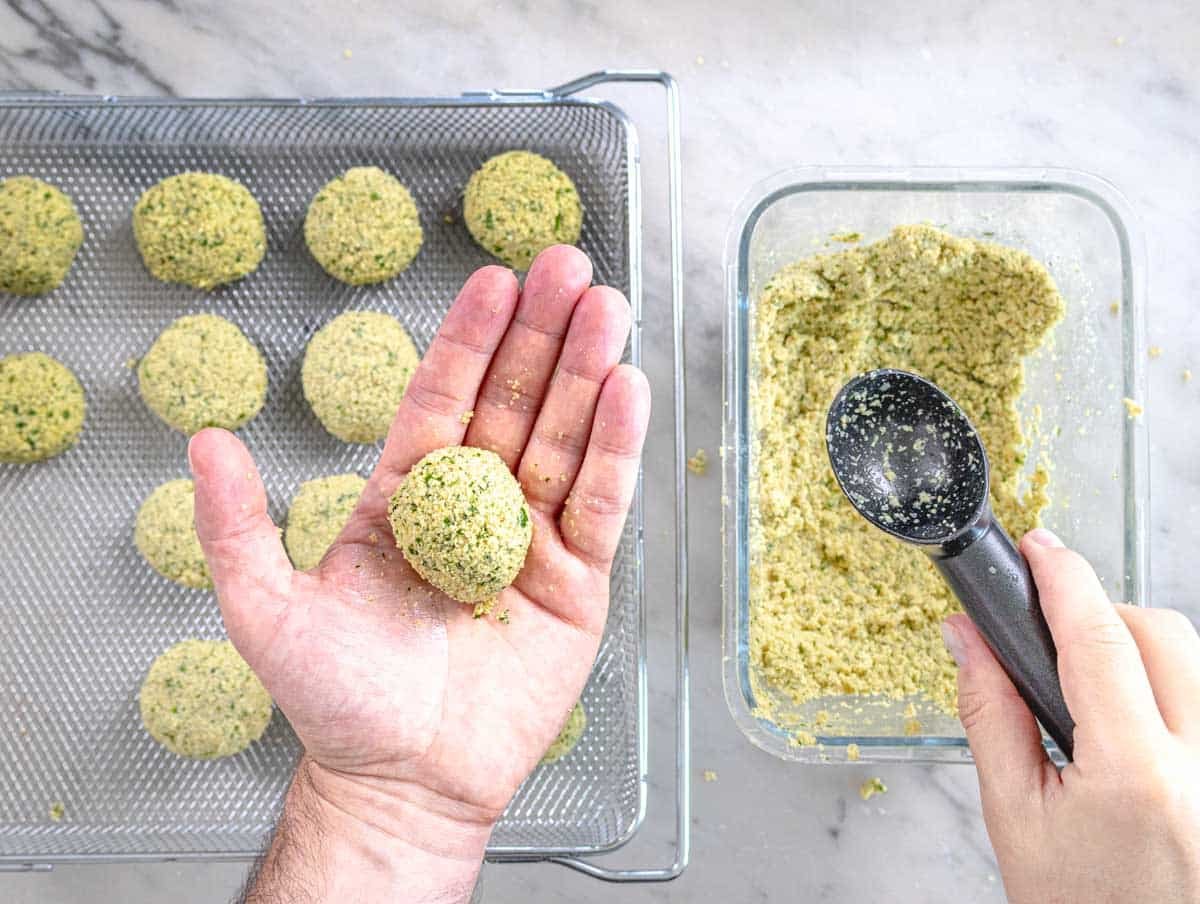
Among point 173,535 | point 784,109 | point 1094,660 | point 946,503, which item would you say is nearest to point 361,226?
point 173,535

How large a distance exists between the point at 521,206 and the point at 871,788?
116cm

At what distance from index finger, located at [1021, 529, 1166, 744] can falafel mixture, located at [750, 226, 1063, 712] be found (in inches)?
14.2

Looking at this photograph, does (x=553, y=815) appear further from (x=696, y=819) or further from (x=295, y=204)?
(x=295, y=204)

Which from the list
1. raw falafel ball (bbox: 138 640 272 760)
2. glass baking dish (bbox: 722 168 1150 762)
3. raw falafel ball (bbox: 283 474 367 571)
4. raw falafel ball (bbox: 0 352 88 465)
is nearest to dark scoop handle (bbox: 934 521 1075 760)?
glass baking dish (bbox: 722 168 1150 762)

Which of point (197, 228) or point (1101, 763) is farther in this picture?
point (197, 228)

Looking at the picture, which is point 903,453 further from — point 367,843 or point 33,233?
point 33,233

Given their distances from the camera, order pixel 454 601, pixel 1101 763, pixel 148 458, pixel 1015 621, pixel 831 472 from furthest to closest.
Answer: pixel 148 458
pixel 831 472
pixel 454 601
pixel 1015 621
pixel 1101 763

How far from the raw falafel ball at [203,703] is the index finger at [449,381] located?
0.51 meters

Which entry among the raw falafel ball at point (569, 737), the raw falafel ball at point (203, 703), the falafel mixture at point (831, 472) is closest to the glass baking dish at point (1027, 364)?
the falafel mixture at point (831, 472)

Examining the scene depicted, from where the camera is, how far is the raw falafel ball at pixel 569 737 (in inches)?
66.0

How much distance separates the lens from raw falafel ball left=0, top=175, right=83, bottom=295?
1.66 m

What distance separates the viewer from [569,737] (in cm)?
168

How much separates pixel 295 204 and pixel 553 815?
3.73 ft

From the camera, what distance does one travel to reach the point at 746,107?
1779mm
